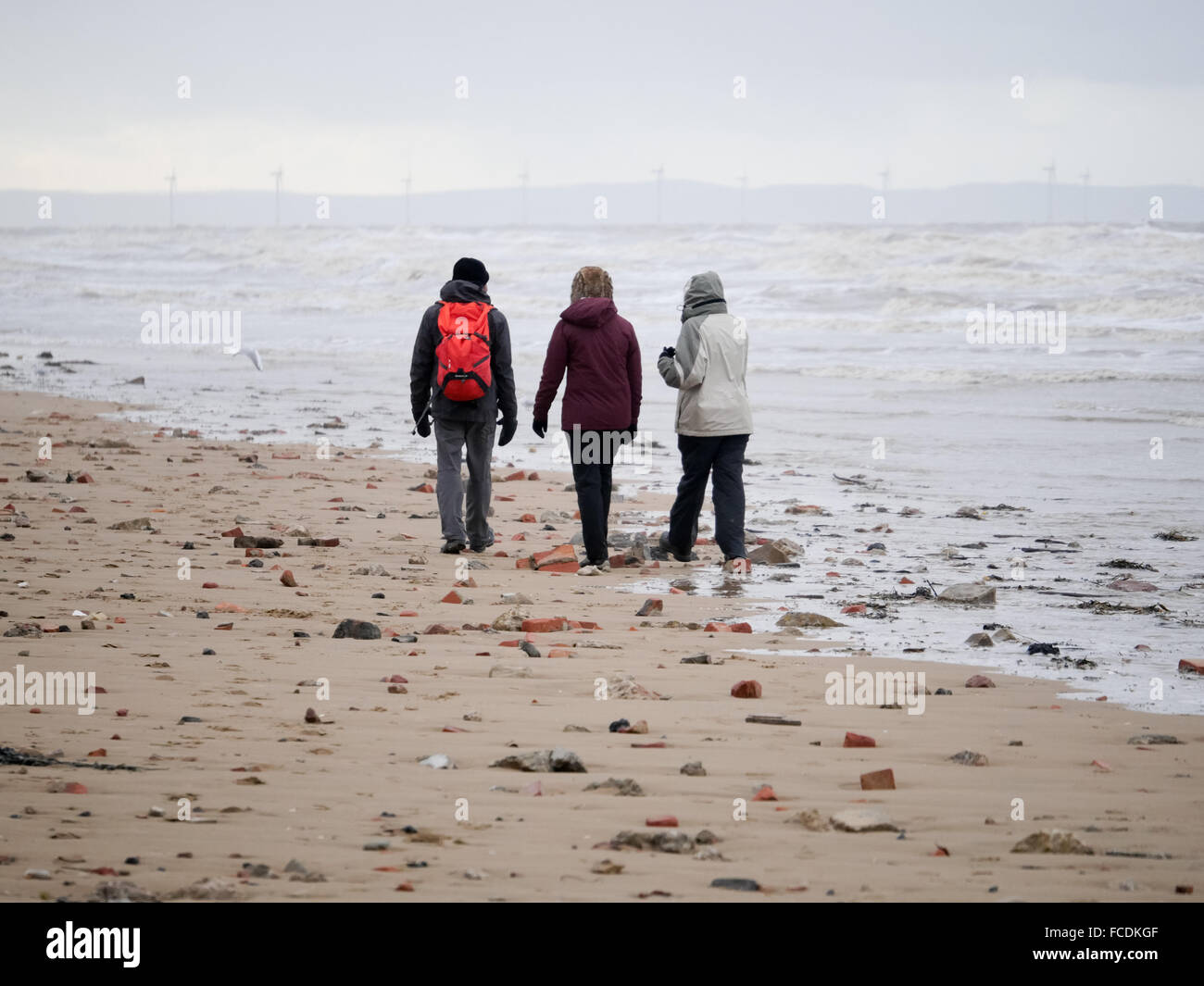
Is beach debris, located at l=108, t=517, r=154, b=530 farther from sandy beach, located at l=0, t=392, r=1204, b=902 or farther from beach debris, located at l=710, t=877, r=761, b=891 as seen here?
beach debris, located at l=710, t=877, r=761, b=891

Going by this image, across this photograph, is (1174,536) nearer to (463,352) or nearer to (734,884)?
(463,352)

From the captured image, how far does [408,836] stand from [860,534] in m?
7.02

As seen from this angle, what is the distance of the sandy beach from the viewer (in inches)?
142

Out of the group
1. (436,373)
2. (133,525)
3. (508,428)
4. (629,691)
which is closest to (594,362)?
(508,428)

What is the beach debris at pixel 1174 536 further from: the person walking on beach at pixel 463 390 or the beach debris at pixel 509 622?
the beach debris at pixel 509 622

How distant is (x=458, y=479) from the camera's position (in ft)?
31.4

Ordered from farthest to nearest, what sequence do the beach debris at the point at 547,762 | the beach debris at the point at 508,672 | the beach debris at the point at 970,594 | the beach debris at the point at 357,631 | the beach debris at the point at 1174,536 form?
the beach debris at the point at 1174,536 → the beach debris at the point at 970,594 → the beach debris at the point at 357,631 → the beach debris at the point at 508,672 → the beach debris at the point at 547,762

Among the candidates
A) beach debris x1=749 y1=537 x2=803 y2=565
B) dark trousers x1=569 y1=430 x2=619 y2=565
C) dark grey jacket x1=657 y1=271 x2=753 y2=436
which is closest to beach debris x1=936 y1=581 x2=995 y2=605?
beach debris x1=749 y1=537 x2=803 y2=565

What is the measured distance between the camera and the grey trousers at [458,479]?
372 inches

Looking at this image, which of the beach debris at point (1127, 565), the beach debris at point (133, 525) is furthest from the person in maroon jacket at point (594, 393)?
the beach debris at point (1127, 565)

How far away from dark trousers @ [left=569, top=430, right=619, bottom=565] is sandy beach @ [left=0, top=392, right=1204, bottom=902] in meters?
0.59

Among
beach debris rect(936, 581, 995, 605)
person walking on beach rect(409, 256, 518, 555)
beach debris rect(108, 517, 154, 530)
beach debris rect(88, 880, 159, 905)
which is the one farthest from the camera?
beach debris rect(108, 517, 154, 530)

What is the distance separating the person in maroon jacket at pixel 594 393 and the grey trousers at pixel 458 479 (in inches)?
22.0

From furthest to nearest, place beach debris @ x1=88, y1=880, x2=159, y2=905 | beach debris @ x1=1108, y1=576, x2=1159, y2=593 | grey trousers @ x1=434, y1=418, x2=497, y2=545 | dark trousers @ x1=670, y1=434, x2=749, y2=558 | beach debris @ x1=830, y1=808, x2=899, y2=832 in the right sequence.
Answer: grey trousers @ x1=434, y1=418, x2=497, y2=545 → dark trousers @ x1=670, y1=434, x2=749, y2=558 → beach debris @ x1=1108, y1=576, x2=1159, y2=593 → beach debris @ x1=830, y1=808, x2=899, y2=832 → beach debris @ x1=88, y1=880, x2=159, y2=905
